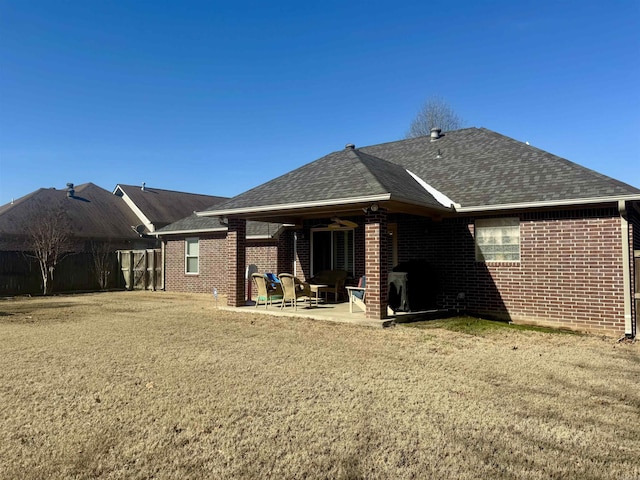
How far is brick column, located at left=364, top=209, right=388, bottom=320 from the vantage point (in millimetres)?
9480

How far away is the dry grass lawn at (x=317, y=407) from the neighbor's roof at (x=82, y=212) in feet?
53.0

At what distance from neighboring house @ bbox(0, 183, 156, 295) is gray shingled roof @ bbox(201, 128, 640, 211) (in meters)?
11.4

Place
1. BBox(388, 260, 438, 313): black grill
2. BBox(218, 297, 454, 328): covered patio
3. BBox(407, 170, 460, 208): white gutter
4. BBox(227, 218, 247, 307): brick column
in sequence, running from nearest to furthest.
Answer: BBox(218, 297, 454, 328): covered patio → BBox(388, 260, 438, 313): black grill → BBox(407, 170, 460, 208): white gutter → BBox(227, 218, 247, 307): brick column

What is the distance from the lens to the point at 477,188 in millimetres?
11227

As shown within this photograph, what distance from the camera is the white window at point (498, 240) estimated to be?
10430mm

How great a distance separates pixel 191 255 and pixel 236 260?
738 centimetres

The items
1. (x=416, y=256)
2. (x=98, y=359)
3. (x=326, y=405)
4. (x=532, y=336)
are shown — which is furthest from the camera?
(x=416, y=256)

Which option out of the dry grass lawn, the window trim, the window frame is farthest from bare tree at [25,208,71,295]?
the window frame

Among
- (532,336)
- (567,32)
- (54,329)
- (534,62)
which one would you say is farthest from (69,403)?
(534,62)

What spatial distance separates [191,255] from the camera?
62.2ft

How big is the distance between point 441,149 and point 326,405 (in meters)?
11.8

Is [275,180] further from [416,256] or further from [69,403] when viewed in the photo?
[69,403]

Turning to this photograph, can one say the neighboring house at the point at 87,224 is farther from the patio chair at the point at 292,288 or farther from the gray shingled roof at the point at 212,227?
the patio chair at the point at 292,288

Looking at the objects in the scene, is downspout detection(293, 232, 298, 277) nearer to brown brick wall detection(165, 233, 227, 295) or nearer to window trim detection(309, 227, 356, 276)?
window trim detection(309, 227, 356, 276)
